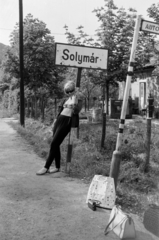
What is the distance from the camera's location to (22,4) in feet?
51.0

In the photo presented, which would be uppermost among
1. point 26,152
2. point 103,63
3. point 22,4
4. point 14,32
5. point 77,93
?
point 22,4

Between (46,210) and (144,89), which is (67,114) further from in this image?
(144,89)

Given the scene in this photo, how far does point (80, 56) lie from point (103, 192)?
106 inches

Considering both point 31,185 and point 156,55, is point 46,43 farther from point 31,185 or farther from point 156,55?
point 31,185

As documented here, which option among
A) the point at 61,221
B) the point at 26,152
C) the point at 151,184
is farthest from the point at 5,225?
the point at 26,152

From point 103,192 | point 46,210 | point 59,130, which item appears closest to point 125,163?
point 59,130

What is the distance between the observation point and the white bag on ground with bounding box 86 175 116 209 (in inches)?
167

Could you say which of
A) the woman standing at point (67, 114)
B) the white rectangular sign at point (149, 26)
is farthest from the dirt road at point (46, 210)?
the white rectangular sign at point (149, 26)

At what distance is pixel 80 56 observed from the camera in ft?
19.4

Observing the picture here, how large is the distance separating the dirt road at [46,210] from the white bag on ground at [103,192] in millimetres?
133

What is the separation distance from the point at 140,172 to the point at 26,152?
3622 mm

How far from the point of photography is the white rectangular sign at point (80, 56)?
5.82 m

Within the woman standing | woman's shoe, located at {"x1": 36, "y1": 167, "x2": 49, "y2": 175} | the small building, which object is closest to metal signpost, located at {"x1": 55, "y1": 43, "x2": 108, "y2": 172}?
the woman standing

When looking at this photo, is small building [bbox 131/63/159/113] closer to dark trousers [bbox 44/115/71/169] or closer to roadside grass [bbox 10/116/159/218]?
roadside grass [bbox 10/116/159/218]
